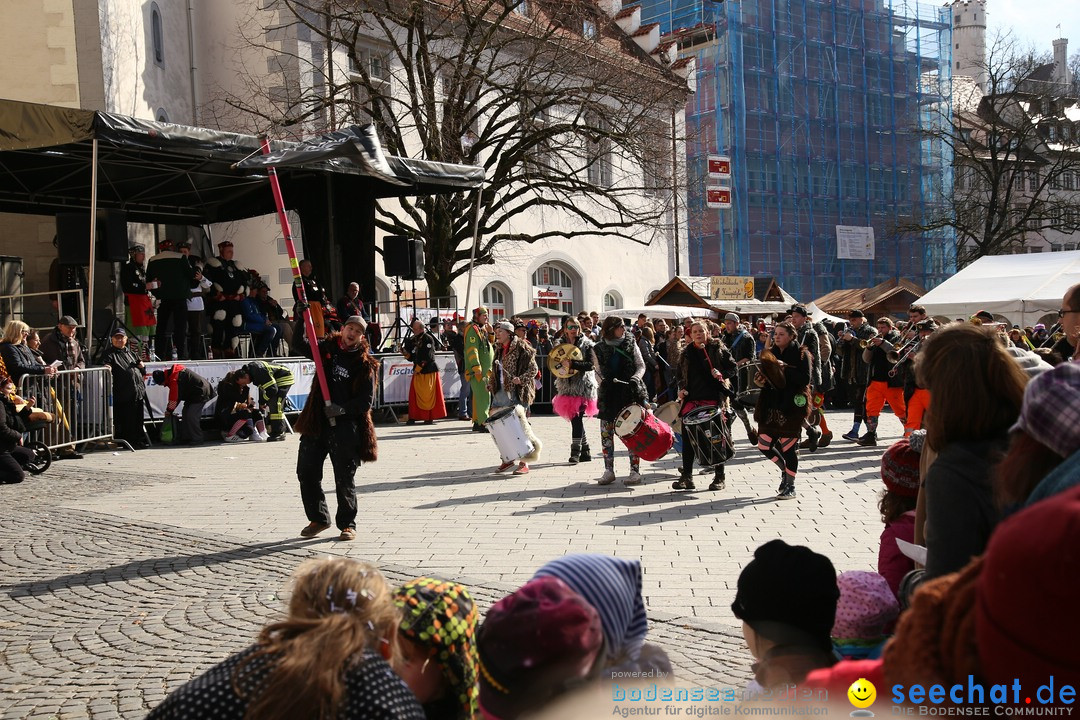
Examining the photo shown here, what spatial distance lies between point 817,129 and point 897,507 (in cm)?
4951

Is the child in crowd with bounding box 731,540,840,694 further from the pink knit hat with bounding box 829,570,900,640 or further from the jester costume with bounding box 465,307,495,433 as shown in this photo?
the jester costume with bounding box 465,307,495,433

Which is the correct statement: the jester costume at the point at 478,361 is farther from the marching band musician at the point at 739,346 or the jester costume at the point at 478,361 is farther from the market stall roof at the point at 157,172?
the marching band musician at the point at 739,346

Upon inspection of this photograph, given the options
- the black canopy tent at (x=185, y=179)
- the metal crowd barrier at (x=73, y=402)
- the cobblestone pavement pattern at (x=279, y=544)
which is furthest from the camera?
the black canopy tent at (x=185, y=179)

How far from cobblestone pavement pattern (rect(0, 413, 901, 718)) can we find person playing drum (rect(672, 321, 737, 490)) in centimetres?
31

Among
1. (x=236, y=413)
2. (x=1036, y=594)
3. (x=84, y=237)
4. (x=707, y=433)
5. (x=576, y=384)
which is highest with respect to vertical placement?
(x=84, y=237)

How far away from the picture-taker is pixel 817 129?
167 feet

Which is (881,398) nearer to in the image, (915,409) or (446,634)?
(915,409)

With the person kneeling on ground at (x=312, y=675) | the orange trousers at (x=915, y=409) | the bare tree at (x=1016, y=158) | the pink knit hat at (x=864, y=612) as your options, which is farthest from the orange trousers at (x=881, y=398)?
the bare tree at (x=1016, y=158)

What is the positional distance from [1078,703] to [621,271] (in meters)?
37.7

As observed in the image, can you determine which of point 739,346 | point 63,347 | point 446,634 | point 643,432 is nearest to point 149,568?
point 643,432

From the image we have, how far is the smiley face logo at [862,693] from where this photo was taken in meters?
1.93

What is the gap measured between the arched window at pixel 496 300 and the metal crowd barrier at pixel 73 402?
18856 mm

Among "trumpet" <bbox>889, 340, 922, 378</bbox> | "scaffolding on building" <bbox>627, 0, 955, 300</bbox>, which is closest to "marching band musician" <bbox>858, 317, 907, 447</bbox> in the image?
"trumpet" <bbox>889, 340, 922, 378</bbox>

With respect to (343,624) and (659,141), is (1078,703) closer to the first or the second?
(343,624)
